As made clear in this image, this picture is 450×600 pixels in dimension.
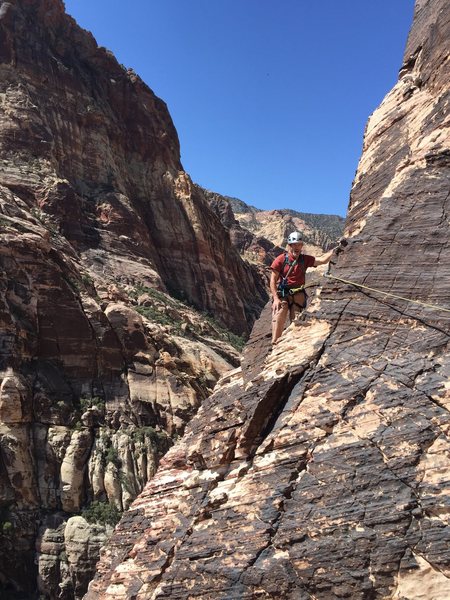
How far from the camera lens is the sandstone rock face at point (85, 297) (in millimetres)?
21750

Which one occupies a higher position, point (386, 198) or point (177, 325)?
point (177, 325)

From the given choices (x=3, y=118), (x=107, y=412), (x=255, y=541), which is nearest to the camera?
(x=255, y=541)

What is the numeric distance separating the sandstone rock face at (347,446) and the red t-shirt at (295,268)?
27.3 inches

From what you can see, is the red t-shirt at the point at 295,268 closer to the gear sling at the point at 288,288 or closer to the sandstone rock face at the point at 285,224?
the gear sling at the point at 288,288

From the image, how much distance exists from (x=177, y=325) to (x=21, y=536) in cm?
1790

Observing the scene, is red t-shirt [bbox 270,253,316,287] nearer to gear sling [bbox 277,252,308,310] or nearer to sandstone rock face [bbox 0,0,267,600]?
gear sling [bbox 277,252,308,310]

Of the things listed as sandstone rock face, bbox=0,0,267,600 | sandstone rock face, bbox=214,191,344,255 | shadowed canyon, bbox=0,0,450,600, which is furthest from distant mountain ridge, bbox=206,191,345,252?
shadowed canyon, bbox=0,0,450,600

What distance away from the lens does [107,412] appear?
1007 inches

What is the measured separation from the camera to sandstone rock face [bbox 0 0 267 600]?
21.8m

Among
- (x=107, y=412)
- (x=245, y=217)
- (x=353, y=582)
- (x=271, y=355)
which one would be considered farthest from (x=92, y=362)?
(x=245, y=217)

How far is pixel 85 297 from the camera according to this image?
91.9 feet

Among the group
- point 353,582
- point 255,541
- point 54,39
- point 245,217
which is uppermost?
point 245,217

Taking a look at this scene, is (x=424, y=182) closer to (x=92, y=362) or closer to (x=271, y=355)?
(x=271, y=355)

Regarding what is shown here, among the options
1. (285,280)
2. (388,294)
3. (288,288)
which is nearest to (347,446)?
(388,294)
